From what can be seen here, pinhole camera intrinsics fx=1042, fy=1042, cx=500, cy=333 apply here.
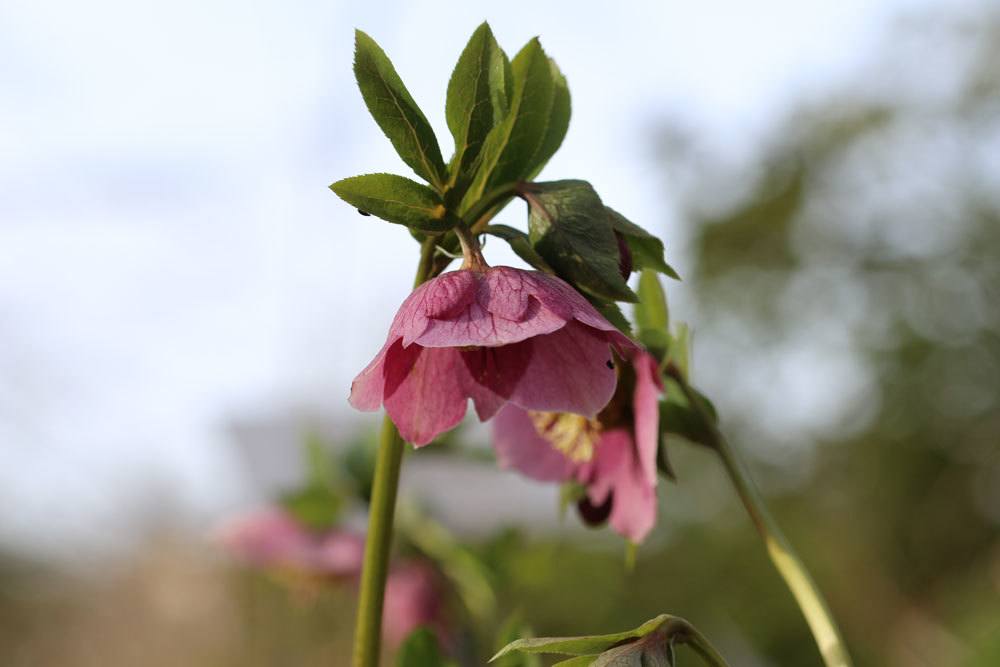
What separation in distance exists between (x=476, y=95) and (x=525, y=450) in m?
0.20

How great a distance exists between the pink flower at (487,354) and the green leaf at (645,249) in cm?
4

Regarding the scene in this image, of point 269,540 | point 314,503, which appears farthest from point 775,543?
point 269,540

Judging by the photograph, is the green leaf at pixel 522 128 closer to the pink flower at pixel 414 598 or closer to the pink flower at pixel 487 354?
the pink flower at pixel 487 354

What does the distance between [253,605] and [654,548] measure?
2.49 metres

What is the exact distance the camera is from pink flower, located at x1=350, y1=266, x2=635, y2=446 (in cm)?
34

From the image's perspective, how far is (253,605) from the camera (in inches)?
107

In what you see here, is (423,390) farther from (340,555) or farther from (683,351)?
(340,555)

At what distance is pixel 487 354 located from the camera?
0.39 m

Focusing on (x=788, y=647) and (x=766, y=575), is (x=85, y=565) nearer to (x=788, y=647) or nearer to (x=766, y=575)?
(x=788, y=647)

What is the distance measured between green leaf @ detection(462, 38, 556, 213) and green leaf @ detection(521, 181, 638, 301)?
3 centimetres

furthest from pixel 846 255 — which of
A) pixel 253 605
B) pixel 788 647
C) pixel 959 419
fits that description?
pixel 253 605

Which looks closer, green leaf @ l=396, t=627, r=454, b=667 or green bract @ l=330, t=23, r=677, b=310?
green bract @ l=330, t=23, r=677, b=310

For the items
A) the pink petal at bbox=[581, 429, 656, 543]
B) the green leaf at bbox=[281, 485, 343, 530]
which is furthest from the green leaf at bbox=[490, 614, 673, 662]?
the green leaf at bbox=[281, 485, 343, 530]

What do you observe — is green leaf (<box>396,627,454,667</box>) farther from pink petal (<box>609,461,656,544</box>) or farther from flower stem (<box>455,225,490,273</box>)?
flower stem (<box>455,225,490,273</box>)
